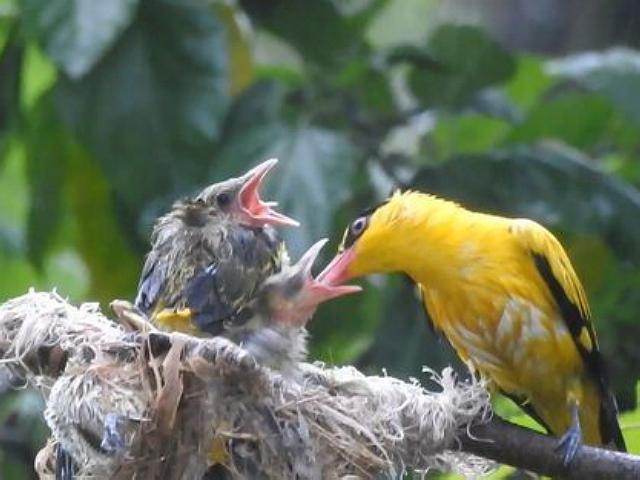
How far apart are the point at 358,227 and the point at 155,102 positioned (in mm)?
1231

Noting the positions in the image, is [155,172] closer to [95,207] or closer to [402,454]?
[95,207]

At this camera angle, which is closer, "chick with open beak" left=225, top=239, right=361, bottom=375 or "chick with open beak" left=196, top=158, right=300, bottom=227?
"chick with open beak" left=225, top=239, right=361, bottom=375

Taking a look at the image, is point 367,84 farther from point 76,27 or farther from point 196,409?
point 196,409

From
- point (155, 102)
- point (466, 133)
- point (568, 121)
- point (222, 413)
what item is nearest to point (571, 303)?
point (222, 413)

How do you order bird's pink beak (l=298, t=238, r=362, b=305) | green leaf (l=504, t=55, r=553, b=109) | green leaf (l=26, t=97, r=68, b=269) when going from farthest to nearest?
1. green leaf (l=504, t=55, r=553, b=109)
2. green leaf (l=26, t=97, r=68, b=269)
3. bird's pink beak (l=298, t=238, r=362, b=305)

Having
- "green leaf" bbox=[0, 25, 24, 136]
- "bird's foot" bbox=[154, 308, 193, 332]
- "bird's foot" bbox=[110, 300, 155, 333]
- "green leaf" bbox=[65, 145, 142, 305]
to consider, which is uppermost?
"bird's foot" bbox=[110, 300, 155, 333]

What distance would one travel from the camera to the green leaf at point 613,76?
516 cm

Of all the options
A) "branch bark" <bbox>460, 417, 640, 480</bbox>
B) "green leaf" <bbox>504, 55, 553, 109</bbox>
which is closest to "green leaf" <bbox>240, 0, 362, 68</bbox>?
"green leaf" <bbox>504, 55, 553, 109</bbox>

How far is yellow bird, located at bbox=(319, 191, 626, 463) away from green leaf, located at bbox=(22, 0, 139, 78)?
1140mm

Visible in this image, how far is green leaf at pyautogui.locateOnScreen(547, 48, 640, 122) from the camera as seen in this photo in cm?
516

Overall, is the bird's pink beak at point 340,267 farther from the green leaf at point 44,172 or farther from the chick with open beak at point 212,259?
the green leaf at point 44,172

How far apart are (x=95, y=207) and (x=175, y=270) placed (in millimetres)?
1828

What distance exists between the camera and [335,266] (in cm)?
366

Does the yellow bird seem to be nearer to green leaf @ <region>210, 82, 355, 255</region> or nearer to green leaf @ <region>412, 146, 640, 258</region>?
green leaf @ <region>210, 82, 355, 255</region>
